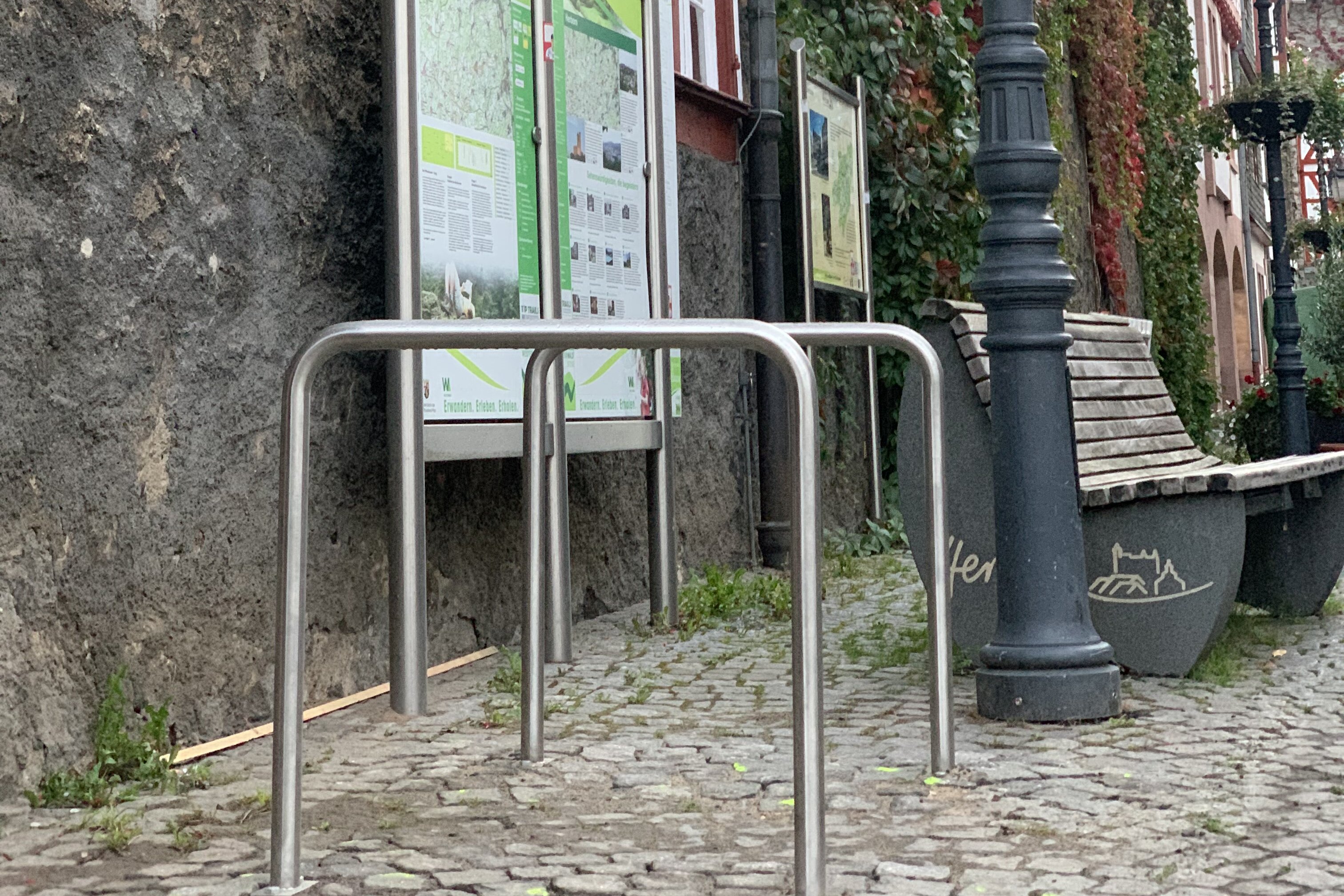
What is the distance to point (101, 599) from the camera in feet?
10.7

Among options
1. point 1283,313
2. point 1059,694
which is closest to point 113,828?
point 1059,694

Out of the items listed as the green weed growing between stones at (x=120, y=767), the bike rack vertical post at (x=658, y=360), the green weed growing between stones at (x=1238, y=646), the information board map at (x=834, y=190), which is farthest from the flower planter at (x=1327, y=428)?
the green weed growing between stones at (x=120, y=767)

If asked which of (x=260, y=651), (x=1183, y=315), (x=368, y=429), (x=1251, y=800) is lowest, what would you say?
(x=1251, y=800)

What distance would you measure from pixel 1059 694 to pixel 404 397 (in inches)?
64.2

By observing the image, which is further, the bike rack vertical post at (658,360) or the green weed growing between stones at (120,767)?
the bike rack vertical post at (658,360)

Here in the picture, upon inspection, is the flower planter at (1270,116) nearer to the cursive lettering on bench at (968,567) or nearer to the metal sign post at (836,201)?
the metal sign post at (836,201)

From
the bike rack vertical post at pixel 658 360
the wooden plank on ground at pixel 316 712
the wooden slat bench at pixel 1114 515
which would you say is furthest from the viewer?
the bike rack vertical post at pixel 658 360

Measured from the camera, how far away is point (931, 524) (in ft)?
10.3

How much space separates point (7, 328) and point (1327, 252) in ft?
55.5

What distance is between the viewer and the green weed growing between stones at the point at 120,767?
3025 mm

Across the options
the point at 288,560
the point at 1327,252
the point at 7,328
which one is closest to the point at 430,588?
the point at 7,328

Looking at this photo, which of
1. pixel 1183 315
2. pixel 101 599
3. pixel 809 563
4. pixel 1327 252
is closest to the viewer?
pixel 809 563

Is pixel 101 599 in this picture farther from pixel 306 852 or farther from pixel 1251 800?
pixel 1251 800

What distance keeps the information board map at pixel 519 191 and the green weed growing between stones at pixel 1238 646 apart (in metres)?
1.74
